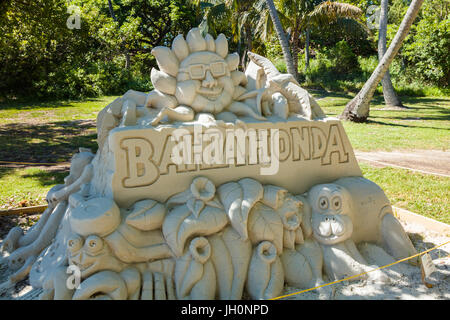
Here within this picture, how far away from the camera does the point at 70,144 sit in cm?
926

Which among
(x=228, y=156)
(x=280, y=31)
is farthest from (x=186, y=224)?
(x=280, y=31)

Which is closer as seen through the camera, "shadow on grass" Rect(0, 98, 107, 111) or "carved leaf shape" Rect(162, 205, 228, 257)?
"carved leaf shape" Rect(162, 205, 228, 257)

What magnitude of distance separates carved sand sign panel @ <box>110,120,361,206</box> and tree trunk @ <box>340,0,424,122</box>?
7.87 m

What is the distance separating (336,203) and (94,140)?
7.93m

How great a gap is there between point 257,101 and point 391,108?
44.4ft

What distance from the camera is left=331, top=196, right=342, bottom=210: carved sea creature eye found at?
11.3 ft

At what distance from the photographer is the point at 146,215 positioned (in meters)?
2.96

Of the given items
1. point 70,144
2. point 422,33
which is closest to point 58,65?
point 70,144

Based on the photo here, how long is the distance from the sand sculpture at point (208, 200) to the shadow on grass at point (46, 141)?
4.96m

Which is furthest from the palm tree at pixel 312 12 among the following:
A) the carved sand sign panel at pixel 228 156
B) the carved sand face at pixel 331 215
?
the carved sand face at pixel 331 215

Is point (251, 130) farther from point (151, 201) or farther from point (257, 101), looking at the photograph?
point (151, 201)

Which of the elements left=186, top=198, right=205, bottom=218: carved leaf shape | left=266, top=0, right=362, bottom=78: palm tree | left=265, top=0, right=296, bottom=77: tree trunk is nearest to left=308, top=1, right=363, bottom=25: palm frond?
left=266, top=0, right=362, bottom=78: palm tree

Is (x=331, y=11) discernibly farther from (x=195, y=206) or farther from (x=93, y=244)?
(x=93, y=244)

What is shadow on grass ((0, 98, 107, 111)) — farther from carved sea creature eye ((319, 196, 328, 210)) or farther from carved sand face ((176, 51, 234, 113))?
carved sea creature eye ((319, 196, 328, 210))
